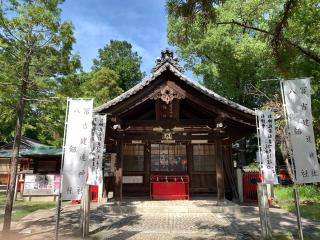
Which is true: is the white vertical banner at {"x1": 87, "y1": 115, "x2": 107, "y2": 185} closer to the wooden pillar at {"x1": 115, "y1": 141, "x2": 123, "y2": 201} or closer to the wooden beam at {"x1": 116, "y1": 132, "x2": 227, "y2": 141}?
the wooden pillar at {"x1": 115, "y1": 141, "x2": 123, "y2": 201}

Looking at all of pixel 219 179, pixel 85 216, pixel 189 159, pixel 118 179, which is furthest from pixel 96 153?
pixel 189 159

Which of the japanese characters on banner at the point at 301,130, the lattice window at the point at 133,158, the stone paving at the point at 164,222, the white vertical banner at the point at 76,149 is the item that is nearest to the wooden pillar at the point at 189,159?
the stone paving at the point at 164,222

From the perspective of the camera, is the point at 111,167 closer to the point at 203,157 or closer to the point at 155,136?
the point at 155,136

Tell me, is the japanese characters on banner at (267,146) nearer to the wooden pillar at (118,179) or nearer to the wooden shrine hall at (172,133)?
the wooden shrine hall at (172,133)

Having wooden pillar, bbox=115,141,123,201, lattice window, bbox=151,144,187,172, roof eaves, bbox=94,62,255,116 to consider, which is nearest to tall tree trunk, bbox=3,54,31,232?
Answer: roof eaves, bbox=94,62,255,116

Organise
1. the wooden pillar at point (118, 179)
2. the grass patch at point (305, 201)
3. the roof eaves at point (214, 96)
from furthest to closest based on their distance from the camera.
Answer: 1. the wooden pillar at point (118, 179)
2. the grass patch at point (305, 201)
3. the roof eaves at point (214, 96)

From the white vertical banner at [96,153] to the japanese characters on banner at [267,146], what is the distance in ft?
17.6

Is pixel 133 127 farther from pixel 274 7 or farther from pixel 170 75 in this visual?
pixel 274 7

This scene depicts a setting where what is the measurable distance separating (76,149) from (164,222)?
15.5 ft

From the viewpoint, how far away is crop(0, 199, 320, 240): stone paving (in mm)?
8953

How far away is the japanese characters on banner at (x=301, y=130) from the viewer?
23.0ft

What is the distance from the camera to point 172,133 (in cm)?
1431

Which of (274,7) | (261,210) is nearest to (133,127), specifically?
(261,210)

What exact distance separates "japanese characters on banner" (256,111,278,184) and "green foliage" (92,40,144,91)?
123ft
